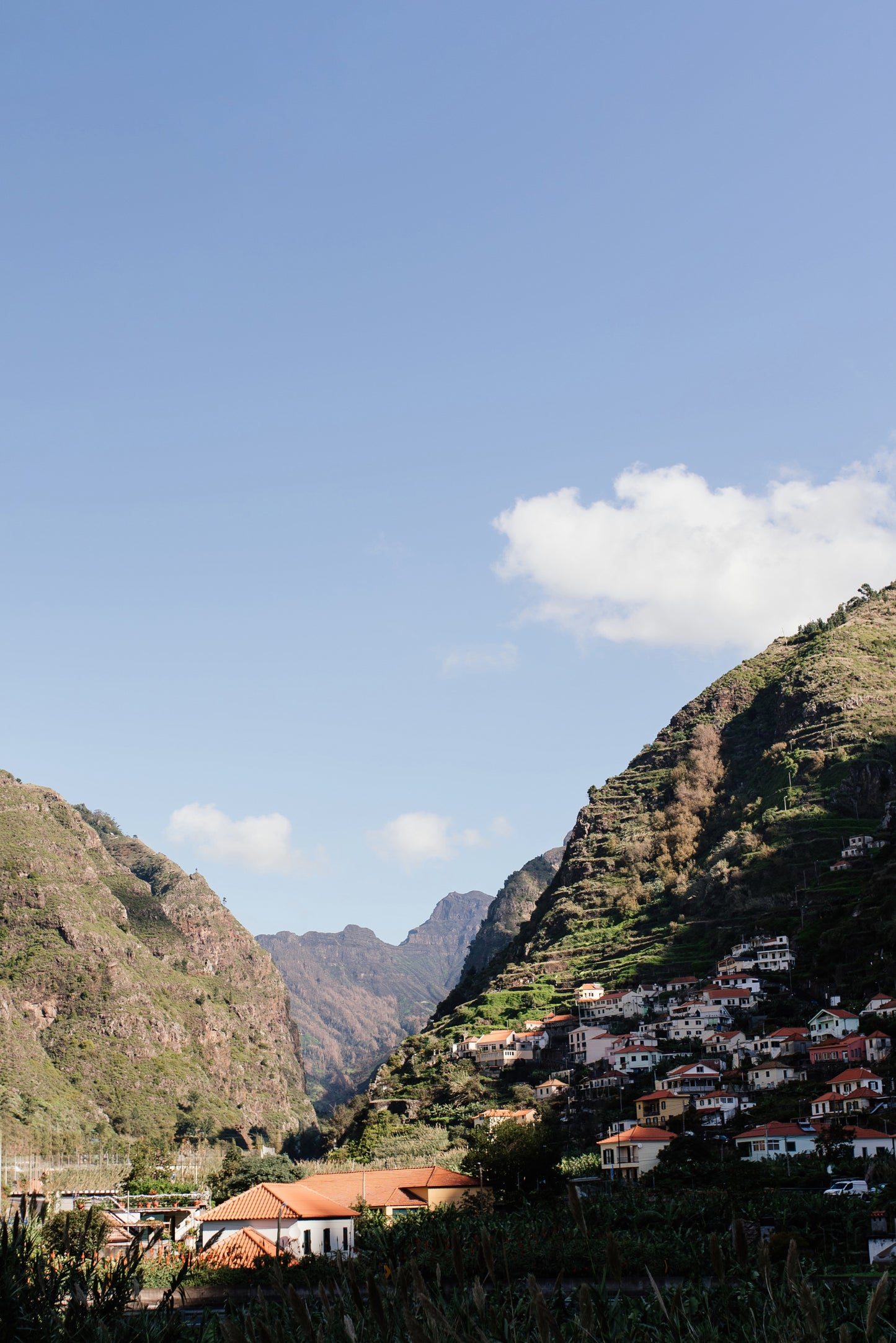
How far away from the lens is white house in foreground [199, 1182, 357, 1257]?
132ft

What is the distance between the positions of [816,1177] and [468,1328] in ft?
141

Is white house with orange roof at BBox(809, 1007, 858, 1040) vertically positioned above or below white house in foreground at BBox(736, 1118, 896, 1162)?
above

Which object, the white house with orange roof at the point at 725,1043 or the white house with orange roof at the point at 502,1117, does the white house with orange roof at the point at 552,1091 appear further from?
the white house with orange roof at the point at 725,1043

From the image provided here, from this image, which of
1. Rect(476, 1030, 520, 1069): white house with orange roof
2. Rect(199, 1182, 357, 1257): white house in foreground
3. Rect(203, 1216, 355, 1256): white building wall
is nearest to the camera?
Rect(203, 1216, 355, 1256): white building wall

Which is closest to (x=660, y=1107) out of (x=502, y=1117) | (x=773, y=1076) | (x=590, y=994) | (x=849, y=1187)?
(x=773, y=1076)

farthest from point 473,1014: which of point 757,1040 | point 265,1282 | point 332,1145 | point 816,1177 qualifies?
point 265,1282

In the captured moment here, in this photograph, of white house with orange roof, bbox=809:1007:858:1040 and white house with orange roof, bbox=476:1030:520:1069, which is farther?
white house with orange roof, bbox=476:1030:520:1069

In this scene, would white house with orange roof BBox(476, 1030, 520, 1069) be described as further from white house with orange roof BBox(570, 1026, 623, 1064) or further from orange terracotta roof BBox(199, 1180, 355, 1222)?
orange terracotta roof BBox(199, 1180, 355, 1222)

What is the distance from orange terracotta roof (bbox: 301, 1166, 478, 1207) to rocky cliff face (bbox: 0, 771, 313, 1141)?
2308 inches

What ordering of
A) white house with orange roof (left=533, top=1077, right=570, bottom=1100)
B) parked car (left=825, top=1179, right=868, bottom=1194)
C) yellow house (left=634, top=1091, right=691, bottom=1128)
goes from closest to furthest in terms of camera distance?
parked car (left=825, top=1179, right=868, bottom=1194) < yellow house (left=634, top=1091, right=691, bottom=1128) < white house with orange roof (left=533, top=1077, right=570, bottom=1100)

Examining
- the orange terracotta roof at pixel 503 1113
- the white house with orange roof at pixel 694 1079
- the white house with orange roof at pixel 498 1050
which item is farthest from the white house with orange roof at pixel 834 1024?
the white house with orange roof at pixel 498 1050

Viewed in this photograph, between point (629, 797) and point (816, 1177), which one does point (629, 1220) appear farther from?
point (629, 797)

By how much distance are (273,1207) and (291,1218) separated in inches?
70.7

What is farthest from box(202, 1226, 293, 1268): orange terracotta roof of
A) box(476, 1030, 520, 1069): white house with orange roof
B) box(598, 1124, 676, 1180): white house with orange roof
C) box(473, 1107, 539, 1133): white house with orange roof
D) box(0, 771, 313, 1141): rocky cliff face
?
box(0, 771, 313, 1141): rocky cliff face
